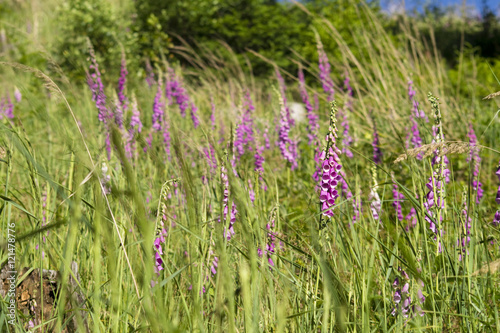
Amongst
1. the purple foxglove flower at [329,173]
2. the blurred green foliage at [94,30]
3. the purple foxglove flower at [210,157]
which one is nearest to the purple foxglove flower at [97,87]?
the purple foxglove flower at [210,157]

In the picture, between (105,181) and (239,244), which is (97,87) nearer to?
(105,181)

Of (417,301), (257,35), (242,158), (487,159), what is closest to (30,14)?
(257,35)

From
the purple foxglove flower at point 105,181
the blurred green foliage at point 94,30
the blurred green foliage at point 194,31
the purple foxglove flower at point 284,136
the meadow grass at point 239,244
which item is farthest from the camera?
the blurred green foliage at point 194,31

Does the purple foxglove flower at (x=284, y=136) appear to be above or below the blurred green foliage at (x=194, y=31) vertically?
below

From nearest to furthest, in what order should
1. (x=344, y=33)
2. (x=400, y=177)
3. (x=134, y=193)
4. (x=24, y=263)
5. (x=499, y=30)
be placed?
(x=134, y=193) < (x=24, y=263) < (x=400, y=177) < (x=344, y=33) < (x=499, y=30)

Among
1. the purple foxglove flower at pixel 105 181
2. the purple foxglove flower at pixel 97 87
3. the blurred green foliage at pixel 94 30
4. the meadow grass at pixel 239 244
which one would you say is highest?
the blurred green foliage at pixel 94 30

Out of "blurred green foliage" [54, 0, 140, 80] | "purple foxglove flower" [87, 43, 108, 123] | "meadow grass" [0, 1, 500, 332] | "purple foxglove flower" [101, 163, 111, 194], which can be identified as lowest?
"meadow grass" [0, 1, 500, 332]

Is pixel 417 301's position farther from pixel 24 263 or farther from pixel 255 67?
pixel 255 67

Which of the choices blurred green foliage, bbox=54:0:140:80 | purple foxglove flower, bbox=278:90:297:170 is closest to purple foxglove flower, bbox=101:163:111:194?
purple foxglove flower, bbox=278:90:297:170

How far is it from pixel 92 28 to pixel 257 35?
25.1ft

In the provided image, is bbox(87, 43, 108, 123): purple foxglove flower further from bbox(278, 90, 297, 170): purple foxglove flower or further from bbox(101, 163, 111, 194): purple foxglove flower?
bbox(278, 90, 297, 170): purple foxglove flower

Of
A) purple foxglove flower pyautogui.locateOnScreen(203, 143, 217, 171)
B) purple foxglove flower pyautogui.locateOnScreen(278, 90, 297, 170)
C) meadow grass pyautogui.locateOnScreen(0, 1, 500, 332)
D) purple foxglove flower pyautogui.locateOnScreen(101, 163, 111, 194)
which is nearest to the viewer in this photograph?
meadow grass pyautogui.locateOnScreen(0, 1, 500, 332)

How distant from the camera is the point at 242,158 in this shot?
3.68m

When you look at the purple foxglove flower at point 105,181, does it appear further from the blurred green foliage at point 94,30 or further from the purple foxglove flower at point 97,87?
the blurred green foliage at point 94,30
